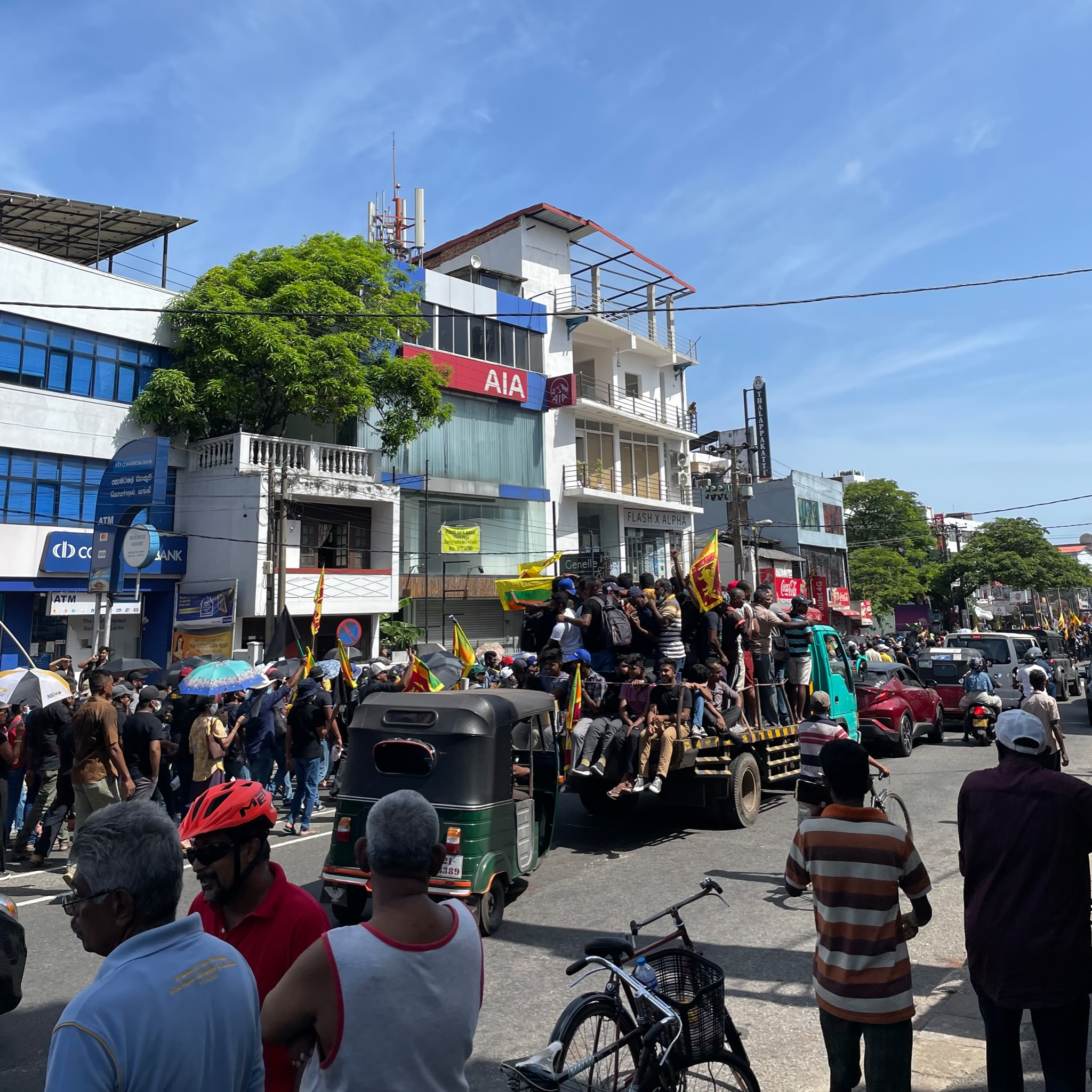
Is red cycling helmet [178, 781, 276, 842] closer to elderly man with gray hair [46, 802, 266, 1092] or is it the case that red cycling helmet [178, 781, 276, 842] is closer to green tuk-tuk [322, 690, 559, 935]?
elderly man with gray hair [46, 802, 266, 1092]

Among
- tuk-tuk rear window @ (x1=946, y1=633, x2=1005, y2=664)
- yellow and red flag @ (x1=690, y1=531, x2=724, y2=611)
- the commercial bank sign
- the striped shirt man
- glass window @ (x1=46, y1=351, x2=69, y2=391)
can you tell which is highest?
glass window @ (x1=46, y1=351, x2=69, y2=391)

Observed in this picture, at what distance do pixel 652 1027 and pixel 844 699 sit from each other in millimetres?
9836

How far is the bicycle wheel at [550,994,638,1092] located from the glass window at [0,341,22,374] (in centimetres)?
2338

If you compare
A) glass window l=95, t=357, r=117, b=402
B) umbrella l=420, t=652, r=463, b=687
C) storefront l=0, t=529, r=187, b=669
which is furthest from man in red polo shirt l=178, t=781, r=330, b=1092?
glass window l=95, t=357, r=117, b=402

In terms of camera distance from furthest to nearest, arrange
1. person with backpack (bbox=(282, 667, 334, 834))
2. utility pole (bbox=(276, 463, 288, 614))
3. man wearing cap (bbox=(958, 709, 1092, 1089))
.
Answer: utility pole (bbox=(276, 463, 288, 614)), person with backpack (bbox=(282, 667, 334, 834)), man wearing cap (bbox=(958, 709, 1092, 1089))

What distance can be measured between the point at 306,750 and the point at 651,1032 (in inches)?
323

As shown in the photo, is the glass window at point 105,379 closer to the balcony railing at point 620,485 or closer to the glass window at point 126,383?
the glass window at point 126,383

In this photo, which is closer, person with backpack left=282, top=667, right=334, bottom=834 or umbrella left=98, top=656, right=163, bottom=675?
person with backpack left=282, top=667, right=334, bottom=834

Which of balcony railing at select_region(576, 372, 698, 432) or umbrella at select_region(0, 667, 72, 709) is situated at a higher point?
balcony railing at select_region(576, 372, 698, 432)

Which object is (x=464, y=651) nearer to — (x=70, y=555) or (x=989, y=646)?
(x=989, y=646)

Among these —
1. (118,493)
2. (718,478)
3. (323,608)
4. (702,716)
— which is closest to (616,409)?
(718,478)

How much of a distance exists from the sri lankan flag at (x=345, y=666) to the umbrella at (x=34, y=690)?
196 inches

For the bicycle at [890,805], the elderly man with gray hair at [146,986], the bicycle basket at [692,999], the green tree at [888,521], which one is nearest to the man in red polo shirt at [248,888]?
the elderly man with gray hair at [146,986]

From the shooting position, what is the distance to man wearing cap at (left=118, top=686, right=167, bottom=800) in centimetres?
909
